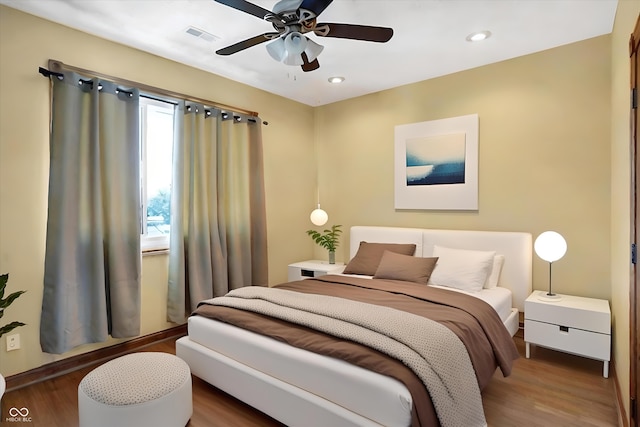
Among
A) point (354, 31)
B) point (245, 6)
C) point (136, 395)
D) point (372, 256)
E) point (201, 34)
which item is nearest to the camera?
point (136, 395)

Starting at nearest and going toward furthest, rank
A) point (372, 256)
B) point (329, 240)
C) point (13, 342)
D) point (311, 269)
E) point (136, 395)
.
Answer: point (136, 395) → point (13, 342) → point (372, 256) → point (311, 269) → point (329, 240)

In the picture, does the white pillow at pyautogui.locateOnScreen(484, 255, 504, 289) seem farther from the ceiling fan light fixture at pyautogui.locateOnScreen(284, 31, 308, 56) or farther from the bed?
the ceiling fan light fixture at pyautogui.locateOnScreen(284, 31, 308, 56)

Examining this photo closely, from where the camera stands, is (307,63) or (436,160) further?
(436,160)

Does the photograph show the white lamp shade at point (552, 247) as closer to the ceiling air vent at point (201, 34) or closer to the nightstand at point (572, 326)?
the nightstand at point (572, 326)

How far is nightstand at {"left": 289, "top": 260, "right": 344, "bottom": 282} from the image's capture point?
4.21 metres

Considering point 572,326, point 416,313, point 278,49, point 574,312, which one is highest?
point 278,49

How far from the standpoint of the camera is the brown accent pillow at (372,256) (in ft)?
12.2

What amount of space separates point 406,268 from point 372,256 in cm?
54

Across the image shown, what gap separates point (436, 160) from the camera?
391 cm

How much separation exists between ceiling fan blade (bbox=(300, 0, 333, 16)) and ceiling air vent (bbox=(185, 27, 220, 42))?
131cm

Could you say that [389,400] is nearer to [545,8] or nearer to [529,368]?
[529,368]

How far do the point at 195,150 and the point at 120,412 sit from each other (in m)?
2.42

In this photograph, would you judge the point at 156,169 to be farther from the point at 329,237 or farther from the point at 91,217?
the point at 329,237

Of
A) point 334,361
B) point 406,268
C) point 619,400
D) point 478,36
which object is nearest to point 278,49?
point 478,36
